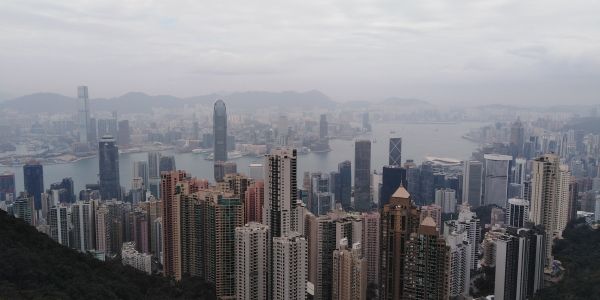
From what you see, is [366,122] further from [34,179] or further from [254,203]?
[34,179]

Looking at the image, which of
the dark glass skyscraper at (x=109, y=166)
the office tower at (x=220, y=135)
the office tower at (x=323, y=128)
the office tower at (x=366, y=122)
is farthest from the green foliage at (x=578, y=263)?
the dark glass skyscraper at (x=109, y=166)

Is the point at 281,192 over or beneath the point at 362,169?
over

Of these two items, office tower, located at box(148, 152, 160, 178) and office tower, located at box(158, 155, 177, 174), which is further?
office tower, located at box(148, 152, 160, 178)

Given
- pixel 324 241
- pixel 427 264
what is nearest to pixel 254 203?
pixel 324 241

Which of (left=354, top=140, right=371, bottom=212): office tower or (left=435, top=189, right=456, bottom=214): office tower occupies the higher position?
(left=354, top=140, right=371, bottom=212): office tower

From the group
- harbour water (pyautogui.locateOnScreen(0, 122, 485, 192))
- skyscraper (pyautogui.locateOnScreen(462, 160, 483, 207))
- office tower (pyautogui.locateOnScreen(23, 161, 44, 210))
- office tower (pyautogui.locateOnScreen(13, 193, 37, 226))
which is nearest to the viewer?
office tower (pyautogui.locateOnScreen(13, 193, 37, 226))

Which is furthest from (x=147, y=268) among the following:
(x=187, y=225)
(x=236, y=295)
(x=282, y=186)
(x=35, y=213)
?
(x=35, y=213)

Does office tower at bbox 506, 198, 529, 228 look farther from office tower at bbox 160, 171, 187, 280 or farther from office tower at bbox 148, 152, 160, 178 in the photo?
office tower at bbox 148, 152, 160, 178

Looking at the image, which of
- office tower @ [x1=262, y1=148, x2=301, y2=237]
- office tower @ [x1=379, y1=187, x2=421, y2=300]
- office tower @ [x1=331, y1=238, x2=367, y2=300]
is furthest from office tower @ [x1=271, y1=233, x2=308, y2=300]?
office tower @ [x1=379, y1=187, x2=421, y2=300]
